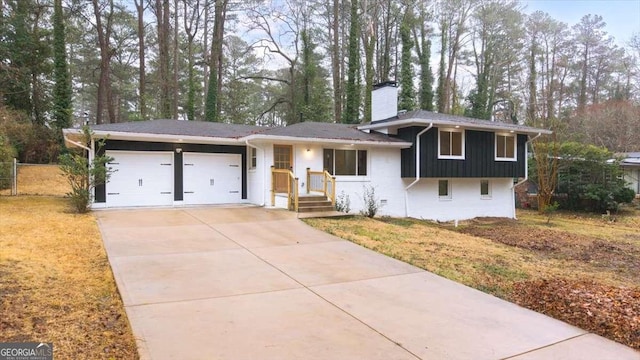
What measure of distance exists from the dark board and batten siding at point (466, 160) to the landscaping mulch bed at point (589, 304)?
844cm

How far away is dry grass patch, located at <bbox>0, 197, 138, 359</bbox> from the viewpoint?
10.6 ft

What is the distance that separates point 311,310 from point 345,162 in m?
9.72


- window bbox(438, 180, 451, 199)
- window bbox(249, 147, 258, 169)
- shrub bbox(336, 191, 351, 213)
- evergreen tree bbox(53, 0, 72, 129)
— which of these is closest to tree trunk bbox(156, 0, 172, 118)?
evergreen tree bbox(53, 0, 72, 129)

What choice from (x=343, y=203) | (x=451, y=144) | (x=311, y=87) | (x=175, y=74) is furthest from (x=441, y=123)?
(x=175, y=74)

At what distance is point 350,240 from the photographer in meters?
7.92

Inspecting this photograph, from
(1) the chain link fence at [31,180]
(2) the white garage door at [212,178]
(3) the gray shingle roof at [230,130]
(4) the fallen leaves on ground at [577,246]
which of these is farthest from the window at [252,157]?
(4) the fallen leaves on ground at [577,246]

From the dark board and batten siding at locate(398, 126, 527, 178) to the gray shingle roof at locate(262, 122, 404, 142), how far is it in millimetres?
827

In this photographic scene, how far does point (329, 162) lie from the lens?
43.7 ft

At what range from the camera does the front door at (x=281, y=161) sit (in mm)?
12039

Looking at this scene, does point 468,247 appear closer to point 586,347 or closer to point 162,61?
point 586,347

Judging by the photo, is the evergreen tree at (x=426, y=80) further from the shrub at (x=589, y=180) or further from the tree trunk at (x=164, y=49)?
the tree trunk at (x=164, y=49)

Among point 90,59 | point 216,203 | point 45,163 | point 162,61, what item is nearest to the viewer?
point 216,203

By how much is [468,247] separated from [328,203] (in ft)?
14.9

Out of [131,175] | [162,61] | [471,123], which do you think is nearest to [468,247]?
[471,123]
